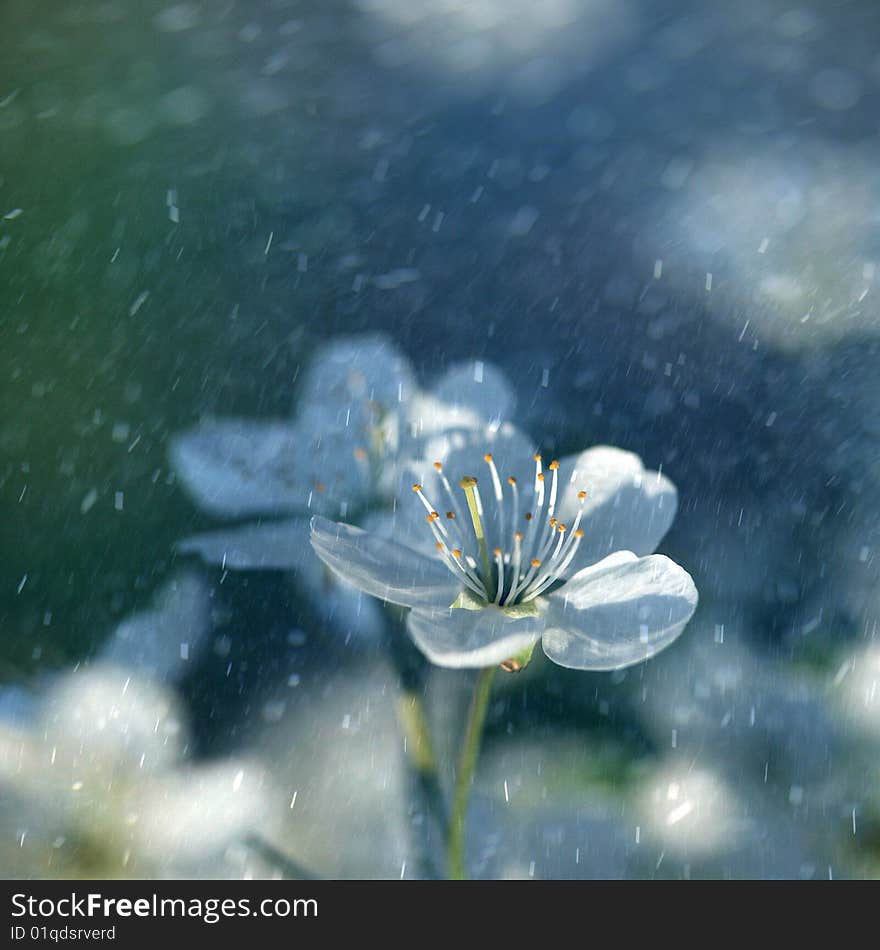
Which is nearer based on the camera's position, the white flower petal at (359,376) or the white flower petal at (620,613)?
the white flower petal at (620,613)

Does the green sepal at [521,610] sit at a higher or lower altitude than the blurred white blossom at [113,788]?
higher

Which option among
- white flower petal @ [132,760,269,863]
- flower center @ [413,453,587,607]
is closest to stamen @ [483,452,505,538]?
flower center @ [413,453,587,607]

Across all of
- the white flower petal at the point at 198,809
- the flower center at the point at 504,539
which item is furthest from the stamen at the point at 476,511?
the white flower petal at the point at 198,809

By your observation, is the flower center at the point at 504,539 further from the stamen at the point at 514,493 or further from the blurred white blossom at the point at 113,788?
the blurred white blossom at the point at 113,788

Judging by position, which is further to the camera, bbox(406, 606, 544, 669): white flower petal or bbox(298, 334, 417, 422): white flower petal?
bbox(298, 334, 417, 422): white flower petal

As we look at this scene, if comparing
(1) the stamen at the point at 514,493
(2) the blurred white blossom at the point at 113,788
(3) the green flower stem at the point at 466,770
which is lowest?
(3) the green flower stem at the point at 466,770

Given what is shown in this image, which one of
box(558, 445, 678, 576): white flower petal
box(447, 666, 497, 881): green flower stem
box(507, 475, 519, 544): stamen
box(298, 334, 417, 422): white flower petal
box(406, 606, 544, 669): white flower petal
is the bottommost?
box(447, 666, 497, 881): green flower stem

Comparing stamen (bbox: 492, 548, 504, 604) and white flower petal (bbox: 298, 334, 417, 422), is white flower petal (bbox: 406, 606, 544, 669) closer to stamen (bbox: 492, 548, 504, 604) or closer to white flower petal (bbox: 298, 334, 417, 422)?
stamen (bbox: 492, 548, 504, 604)

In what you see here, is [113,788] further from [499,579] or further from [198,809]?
[499,579]
